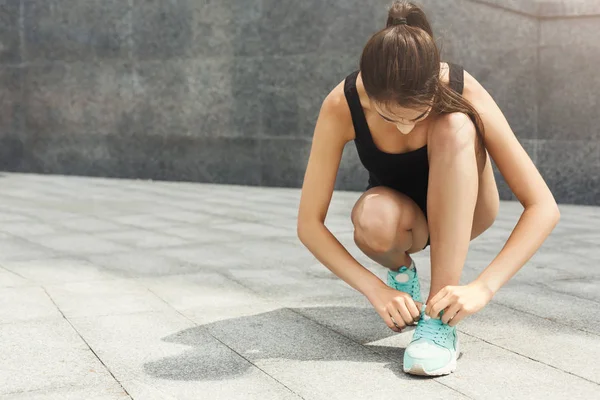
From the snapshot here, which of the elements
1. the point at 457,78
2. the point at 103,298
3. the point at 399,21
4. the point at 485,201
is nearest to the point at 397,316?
the point at 485,201

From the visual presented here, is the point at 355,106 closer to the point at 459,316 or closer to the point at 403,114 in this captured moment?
the point at 403,114

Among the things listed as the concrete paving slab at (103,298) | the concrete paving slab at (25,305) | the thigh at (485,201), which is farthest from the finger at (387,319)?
the concrete paving slab at (25,305)

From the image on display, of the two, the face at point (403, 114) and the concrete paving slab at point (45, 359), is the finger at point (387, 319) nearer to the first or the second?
the face at point (403, 114)

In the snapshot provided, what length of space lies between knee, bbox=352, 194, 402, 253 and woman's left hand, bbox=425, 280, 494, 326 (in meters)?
0.34

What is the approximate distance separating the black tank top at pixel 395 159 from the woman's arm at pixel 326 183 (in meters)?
0.04

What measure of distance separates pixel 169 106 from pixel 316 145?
21.6 feet

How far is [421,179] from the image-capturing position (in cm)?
263

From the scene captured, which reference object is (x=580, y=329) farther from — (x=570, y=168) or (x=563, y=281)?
(x=570, y=168)

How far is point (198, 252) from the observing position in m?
4.48

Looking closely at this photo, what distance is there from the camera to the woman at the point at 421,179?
84.7 inches

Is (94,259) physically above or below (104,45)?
below

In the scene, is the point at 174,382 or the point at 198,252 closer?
the point at 174,382

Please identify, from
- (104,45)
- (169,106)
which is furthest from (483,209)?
(104,45)

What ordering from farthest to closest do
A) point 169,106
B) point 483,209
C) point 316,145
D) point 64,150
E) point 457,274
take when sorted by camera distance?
point 64,150 < point 169,106 < point 483,209 < point 316,145 < point 457,274
